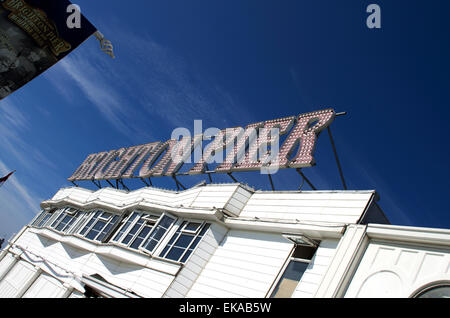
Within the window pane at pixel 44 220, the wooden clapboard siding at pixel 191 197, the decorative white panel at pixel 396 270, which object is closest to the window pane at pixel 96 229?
the wooden clapboard siding at pixel 191 197

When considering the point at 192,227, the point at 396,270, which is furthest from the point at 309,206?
the point at 192,227

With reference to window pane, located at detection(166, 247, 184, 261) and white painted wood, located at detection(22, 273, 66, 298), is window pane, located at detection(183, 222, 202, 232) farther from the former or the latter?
white painted wood, located at detection(22, 273, 66, 298)

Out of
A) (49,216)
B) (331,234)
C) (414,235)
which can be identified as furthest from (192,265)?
(49,216)

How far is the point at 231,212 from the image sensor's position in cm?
1509

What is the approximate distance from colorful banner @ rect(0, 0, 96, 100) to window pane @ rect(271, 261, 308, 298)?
1122 cm

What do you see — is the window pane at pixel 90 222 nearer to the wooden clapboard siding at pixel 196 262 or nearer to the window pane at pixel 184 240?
the window pane at pixel 184 240

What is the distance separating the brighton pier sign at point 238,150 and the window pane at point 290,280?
16.1 feet

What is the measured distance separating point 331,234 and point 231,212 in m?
5.26

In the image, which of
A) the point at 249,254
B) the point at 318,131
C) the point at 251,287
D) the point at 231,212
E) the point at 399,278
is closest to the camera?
the point at 399,278

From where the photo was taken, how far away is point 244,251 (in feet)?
43.9

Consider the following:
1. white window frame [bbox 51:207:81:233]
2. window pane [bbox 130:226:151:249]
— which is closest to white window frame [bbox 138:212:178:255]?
window pane [bbox 130:226:151:249]

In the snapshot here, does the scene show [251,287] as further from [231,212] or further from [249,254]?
[231,212]

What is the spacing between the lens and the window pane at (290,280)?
11.0 meters

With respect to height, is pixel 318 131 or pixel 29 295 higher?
pixel 318 131
